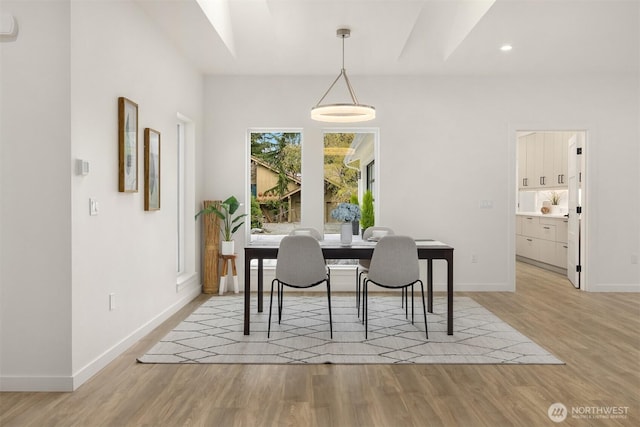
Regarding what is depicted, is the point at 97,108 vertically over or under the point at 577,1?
under

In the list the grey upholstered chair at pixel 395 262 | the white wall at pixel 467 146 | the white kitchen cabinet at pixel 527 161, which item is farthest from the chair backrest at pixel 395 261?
the white kitchen cabinet at pixel 527 161

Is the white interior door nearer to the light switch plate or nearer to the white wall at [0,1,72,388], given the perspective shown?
the light switch plate

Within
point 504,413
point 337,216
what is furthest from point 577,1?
point 504,413

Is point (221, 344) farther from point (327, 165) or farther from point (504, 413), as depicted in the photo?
point (327, 165)

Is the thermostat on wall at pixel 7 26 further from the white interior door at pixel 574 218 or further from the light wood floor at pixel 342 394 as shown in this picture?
the white interior door at pixel 574 218

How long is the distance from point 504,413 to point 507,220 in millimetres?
4119

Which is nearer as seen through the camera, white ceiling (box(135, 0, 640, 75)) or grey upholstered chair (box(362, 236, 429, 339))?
grey upholstered chair (box(362, 236, 429, 339))

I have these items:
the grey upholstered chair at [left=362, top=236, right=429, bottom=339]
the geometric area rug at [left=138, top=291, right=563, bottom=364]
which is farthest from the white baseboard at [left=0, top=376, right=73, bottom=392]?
the grey upholstered chair at [left=362, top=236, right=429, bottom=339]

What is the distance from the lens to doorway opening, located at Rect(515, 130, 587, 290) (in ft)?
21.4

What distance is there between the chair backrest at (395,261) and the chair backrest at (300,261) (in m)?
0.47

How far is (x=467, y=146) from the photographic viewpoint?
251 inches

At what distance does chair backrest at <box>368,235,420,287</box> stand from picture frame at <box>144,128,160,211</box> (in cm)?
201

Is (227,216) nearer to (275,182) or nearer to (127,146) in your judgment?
(275,182)

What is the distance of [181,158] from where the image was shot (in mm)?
5926
